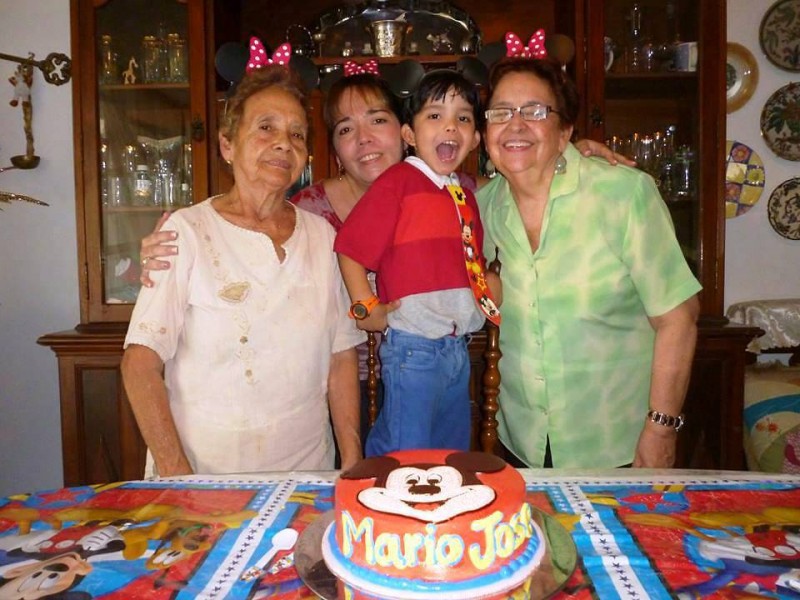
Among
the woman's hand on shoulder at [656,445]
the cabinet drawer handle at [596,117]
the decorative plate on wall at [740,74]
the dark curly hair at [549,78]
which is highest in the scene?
the decorative plate on wall at [740,74]

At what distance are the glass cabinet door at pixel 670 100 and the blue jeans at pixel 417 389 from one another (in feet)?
4.23

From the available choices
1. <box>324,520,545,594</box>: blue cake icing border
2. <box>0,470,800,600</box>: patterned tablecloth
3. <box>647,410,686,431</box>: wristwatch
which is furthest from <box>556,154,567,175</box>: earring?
<box>324,520,545,594</box>: blue cake icing border

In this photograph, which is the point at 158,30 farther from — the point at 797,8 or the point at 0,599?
the point at 797,8

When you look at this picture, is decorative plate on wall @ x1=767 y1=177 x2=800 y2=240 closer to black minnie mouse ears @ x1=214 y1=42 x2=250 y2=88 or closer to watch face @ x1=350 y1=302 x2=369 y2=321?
watch face @ x1=350 y1=302 x2=369 y2=321

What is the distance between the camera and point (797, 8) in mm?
2730

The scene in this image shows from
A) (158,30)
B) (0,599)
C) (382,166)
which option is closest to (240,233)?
(382,166)

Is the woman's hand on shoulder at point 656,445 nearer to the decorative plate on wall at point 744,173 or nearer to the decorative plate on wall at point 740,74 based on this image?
the decorative plate on wall at point 744,173

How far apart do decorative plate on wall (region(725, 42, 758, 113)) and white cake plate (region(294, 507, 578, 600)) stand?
2.55 metres

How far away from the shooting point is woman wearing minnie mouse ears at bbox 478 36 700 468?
1.36 metres

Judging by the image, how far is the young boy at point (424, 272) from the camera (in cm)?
147

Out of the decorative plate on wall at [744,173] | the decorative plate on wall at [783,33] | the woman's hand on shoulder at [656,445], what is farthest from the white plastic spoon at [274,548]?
the decorative plate on wall at [783,33]

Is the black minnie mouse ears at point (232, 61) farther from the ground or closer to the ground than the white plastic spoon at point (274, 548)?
farther from the ground

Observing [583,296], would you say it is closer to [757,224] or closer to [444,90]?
[444,90]

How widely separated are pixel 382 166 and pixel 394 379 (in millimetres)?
624
